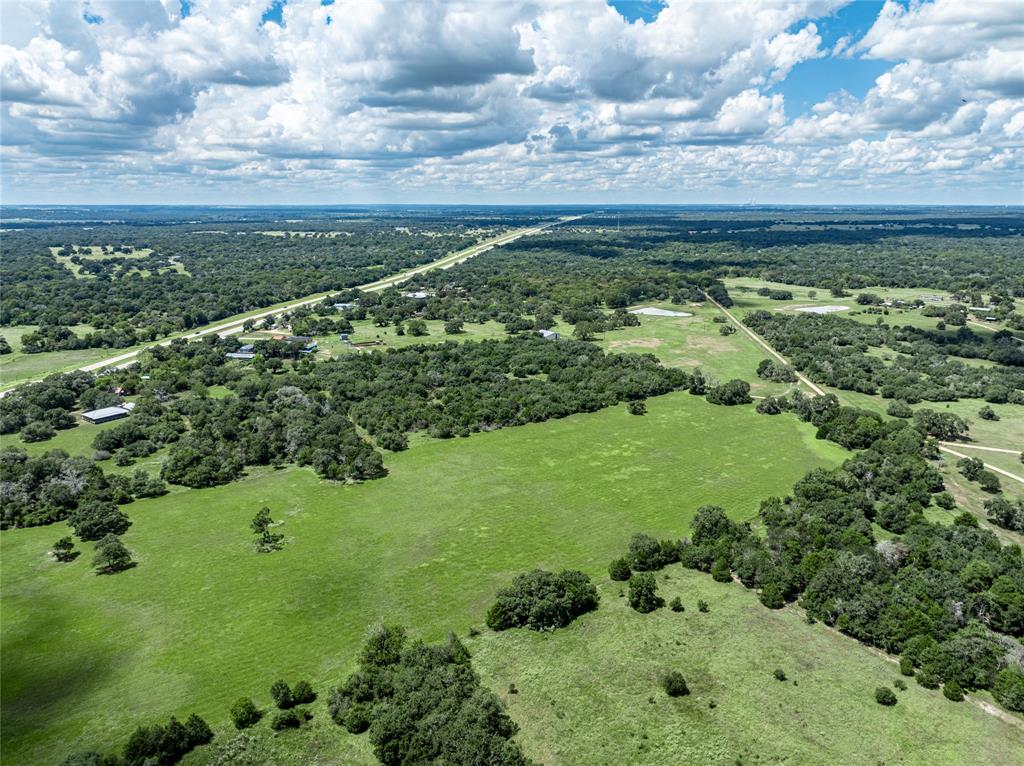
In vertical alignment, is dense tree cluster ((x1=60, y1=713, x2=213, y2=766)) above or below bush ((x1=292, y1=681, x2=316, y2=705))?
above

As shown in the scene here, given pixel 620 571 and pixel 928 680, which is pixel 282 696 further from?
pixel 928 680

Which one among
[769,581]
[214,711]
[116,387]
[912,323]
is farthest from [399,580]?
[912,323]

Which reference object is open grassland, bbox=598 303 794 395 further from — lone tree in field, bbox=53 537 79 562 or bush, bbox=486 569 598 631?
lone tree in field, bbox=53 537 79 562

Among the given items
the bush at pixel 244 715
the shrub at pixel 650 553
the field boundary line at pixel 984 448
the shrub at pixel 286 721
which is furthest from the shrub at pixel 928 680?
the field boundary line at pixel 984 448

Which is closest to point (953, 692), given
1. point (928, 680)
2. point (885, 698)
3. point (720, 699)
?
point (928, 680)

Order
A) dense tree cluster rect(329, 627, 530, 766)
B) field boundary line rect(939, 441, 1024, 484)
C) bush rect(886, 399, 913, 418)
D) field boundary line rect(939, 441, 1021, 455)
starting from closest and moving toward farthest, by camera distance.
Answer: dense tree cluster rect(329, 627, 530, 766) < field boundary line rect(939, 441, 1024, 484) < field boundary line rect(939, 441, 1021, 455) < bush rect(886, 399, 913, 418)

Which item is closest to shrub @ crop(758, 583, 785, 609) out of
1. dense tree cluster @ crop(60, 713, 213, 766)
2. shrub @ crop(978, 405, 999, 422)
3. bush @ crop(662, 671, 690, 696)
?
bush @ crop(662, 671, 690, 696)

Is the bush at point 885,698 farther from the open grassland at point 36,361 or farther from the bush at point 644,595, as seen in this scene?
the open grassland at point 36,361

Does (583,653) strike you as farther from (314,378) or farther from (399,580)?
(314,378)
